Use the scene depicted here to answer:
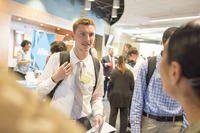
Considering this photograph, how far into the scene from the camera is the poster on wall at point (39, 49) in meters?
5.72

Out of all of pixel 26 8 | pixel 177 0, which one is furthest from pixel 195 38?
pixel 177 0

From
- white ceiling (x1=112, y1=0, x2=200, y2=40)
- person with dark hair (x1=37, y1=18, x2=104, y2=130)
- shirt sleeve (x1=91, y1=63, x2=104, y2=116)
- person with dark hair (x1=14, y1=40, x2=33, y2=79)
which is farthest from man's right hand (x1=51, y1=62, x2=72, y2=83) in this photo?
white ceiling (x1=112, y1=0, x2=200, y2=40)

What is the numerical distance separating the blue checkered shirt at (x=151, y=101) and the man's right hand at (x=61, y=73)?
1.73ft

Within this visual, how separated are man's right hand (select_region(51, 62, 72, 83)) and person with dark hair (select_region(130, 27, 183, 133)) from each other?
528mm

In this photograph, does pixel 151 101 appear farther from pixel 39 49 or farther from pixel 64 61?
pixel 39 49

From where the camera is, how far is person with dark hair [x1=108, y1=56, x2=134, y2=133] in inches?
173

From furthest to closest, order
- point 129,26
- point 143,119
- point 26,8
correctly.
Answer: point 129,26 < point 26,8 < point 143,119

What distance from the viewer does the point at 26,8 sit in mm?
6402

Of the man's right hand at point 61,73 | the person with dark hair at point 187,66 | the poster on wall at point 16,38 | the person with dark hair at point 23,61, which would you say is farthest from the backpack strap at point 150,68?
the poster on wall at point 16,38

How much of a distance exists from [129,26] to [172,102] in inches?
522

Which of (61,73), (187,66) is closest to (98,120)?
(61,73)

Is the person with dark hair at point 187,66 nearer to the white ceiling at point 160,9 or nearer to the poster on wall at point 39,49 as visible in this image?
the poster on wall at point 39,49

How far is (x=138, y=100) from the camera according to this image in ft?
6.38

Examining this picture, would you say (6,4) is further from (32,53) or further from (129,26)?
(129,26)
